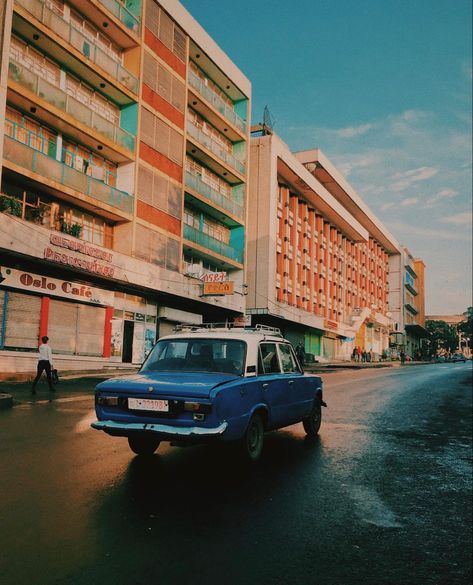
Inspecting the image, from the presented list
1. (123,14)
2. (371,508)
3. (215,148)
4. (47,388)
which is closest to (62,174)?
(123,14)

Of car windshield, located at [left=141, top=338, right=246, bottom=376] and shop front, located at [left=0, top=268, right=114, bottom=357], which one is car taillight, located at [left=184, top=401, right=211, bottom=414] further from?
shop front, located at [left=0, top=268, right=114, bottom=357]

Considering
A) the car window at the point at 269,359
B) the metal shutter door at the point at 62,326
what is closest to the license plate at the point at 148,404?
the car window at the point at 269,359

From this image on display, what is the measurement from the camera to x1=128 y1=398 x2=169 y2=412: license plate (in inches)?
240

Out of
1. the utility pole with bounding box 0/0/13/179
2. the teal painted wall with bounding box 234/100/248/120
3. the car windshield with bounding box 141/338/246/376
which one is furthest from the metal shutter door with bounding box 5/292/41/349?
the teal painted wall with bounding box 234/100/248/120

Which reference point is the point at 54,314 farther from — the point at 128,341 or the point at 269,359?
the point at 269,359

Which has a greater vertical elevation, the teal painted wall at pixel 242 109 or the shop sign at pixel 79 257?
the teal painted wall at pixel 242 109

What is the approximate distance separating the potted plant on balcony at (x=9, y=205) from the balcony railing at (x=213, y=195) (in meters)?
13.0

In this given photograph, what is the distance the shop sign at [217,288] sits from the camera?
3216 centimetres

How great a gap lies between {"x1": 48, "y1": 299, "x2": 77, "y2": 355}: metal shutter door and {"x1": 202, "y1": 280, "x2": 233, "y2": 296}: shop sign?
9.63 metres

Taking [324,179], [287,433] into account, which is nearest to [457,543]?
[287,433]

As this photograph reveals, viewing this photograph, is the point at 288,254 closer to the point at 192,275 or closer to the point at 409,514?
the point at 192,275

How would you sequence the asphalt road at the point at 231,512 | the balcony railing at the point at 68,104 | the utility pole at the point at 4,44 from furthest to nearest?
the balcony railing at the point at 68,104
the utility pole at the point at 4,44
the asphalt road at the point at 231,512

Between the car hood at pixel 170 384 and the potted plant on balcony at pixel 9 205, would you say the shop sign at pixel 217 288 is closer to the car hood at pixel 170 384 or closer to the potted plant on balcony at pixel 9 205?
the potted plant on balcony at pixel 9 205

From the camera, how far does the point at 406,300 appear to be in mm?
101438
